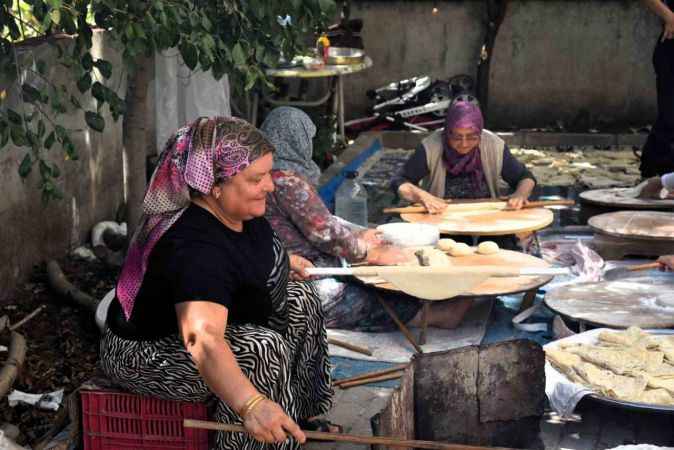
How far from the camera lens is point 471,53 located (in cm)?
1147

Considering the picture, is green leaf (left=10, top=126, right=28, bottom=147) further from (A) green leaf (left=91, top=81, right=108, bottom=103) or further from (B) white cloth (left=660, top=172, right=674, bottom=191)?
(B) white cloth (left=660, top=172, right=674, bottom=191)

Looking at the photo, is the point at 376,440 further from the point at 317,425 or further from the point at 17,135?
the point at 17,135

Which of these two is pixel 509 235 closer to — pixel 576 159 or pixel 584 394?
pixel 584 394

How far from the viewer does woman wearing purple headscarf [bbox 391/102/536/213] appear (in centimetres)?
616

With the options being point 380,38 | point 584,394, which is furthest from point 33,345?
point 380,38

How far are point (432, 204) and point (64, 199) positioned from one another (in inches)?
91.6

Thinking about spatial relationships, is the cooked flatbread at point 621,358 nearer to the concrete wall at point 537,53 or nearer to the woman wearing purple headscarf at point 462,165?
the woman wearing purple headscarf at point 462,165

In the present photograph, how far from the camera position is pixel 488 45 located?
11203 mm

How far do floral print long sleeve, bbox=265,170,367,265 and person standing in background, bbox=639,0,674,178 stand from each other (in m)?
3.49

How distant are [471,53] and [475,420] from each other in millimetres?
8088

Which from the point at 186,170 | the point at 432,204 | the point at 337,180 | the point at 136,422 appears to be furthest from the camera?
the point at 337,180

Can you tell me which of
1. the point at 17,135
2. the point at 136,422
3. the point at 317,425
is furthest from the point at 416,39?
the point at 136,422

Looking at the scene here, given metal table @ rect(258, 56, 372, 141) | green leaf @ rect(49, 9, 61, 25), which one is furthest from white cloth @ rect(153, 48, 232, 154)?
green leaf @ rect(49, 9, 61, 25)

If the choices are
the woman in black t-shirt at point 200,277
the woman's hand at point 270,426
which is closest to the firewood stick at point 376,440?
the woman's hand at point 270,426
